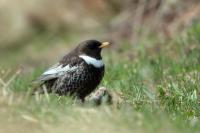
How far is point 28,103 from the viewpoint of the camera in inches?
308

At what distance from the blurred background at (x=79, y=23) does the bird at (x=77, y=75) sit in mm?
6302

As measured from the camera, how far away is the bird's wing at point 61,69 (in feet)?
33.4

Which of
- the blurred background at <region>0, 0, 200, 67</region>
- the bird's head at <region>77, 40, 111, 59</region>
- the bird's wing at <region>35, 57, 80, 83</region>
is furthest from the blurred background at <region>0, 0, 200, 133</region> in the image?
the bird's head at <region>77, 40, 111, 59</region>

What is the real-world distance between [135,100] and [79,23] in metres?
14.3

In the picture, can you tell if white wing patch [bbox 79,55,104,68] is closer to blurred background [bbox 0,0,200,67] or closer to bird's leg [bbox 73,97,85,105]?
bird's leg [bbox 73,97,85,105]

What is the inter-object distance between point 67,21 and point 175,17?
21.2ft

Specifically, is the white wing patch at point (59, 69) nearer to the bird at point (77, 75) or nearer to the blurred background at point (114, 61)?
the bird at point (77, 75)

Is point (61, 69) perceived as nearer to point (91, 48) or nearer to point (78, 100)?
point (91, 48)

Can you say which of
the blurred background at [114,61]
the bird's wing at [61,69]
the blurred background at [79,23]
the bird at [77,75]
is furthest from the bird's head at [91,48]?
the blurred background at [79,23]

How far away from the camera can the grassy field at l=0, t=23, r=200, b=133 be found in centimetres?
726

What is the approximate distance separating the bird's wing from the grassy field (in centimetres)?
31

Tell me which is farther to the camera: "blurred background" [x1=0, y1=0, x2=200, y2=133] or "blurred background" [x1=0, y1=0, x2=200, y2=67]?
"blurred background" [x1=0, y1=0, x2=200, y2=67]

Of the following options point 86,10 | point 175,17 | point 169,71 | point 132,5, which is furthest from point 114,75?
point 86,10

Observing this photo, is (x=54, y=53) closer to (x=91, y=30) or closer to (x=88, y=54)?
(x=91, y=30)
